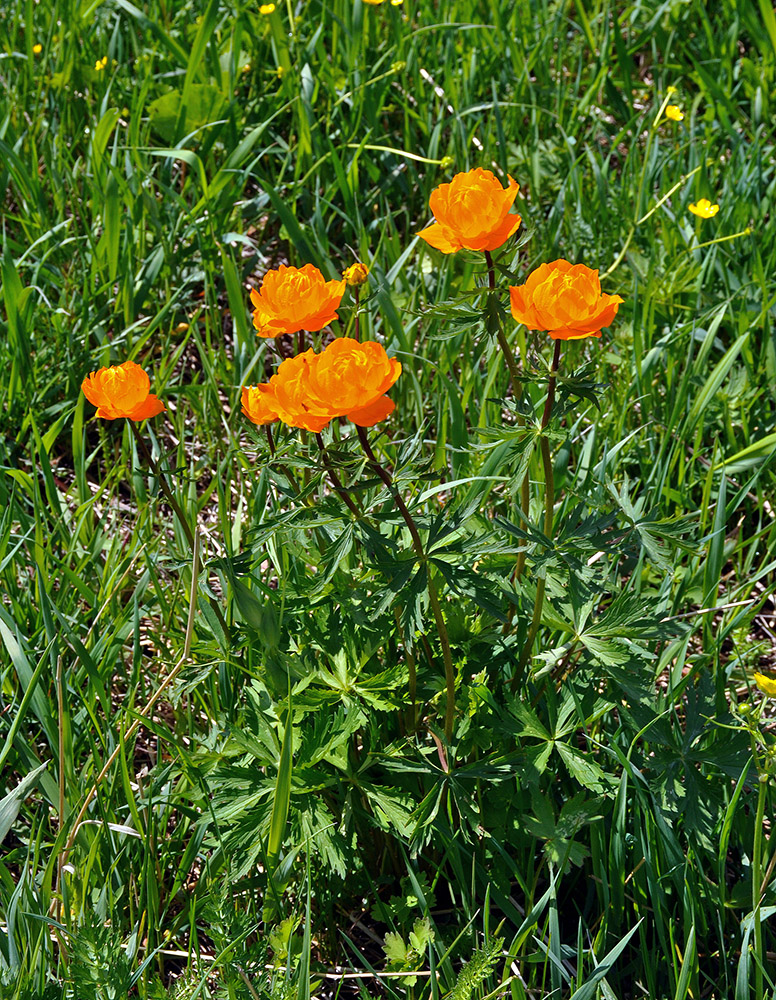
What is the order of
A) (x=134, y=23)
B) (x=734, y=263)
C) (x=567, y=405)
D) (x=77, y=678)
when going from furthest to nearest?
(x=134, y=23) < (x=734, y=263) < (x=77, y=678) < (x=567, y=405)

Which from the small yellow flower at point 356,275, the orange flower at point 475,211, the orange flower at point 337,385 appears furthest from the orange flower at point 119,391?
the orange flower at point 475,211

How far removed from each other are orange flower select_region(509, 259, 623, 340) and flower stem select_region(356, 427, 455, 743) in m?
0.30

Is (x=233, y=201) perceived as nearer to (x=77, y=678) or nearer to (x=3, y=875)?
(x=77, y=678)

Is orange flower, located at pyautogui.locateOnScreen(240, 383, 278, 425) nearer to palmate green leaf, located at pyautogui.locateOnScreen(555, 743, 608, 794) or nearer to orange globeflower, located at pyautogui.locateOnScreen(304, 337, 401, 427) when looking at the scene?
orange globeflower, located at pyautogui.locateOnScreen(304, 337, 401, 427)

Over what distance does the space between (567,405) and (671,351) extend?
1324 mm

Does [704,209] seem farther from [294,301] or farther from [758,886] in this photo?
[758,886]

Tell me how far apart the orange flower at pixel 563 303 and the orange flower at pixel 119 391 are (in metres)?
0.61

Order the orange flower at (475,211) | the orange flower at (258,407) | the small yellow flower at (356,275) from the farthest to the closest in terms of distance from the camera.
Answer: the small yellow flower at (356,275) → the orange flower at (258,407) → the orange flower at (475,211)

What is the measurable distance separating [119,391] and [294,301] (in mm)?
323

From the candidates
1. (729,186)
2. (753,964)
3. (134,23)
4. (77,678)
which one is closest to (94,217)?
(134,23)

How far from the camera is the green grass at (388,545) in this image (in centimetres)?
164

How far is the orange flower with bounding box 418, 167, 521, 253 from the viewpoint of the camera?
140cm

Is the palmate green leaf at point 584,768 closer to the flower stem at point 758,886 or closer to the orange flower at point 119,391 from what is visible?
the flower stem at point 758,886

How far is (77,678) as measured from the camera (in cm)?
204
